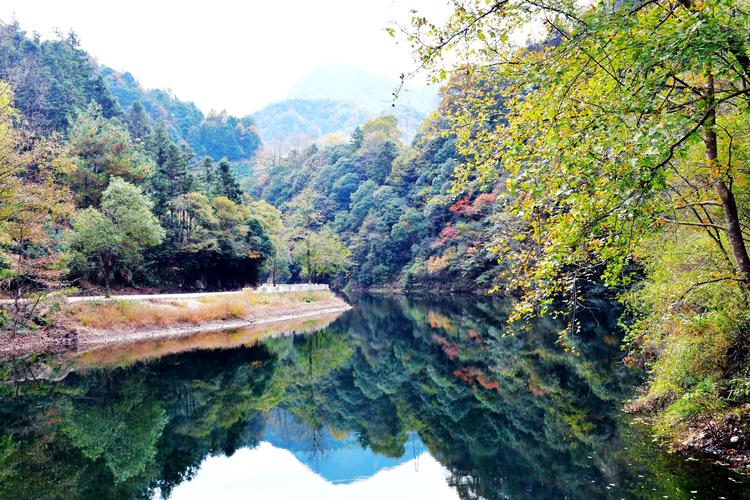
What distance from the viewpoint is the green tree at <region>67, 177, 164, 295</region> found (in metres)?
30.4

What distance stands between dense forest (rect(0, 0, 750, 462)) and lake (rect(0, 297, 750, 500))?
1759 mm

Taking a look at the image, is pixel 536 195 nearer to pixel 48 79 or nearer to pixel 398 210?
pixel 48 79

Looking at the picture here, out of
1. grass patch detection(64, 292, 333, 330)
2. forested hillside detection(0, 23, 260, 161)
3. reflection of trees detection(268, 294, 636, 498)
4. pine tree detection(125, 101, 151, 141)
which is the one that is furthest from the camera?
pine tree detection(125, 101, 151, 141)

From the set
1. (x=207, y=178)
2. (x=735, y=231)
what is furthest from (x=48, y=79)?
(x=735, y=231)

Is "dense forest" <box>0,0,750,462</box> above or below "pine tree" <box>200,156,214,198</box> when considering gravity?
below

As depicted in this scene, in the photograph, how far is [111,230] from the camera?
31078 millimetres

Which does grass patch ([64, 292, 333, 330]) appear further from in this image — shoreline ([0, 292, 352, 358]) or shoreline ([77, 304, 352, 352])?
shoreline ([77, 304, 352, 352])

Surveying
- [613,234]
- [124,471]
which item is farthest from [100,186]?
[613,234]

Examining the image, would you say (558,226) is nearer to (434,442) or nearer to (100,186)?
(434,442)

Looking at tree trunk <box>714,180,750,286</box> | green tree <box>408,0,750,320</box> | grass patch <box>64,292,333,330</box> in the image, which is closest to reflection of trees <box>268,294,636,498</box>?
tree trunk <box>714,180,750,286</box>

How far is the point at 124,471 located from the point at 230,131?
488ft

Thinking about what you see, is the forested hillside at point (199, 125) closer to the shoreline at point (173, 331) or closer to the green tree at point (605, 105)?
the shoreline at point (173, 331)

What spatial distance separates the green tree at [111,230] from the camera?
1196 inches

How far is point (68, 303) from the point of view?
87.0ft
